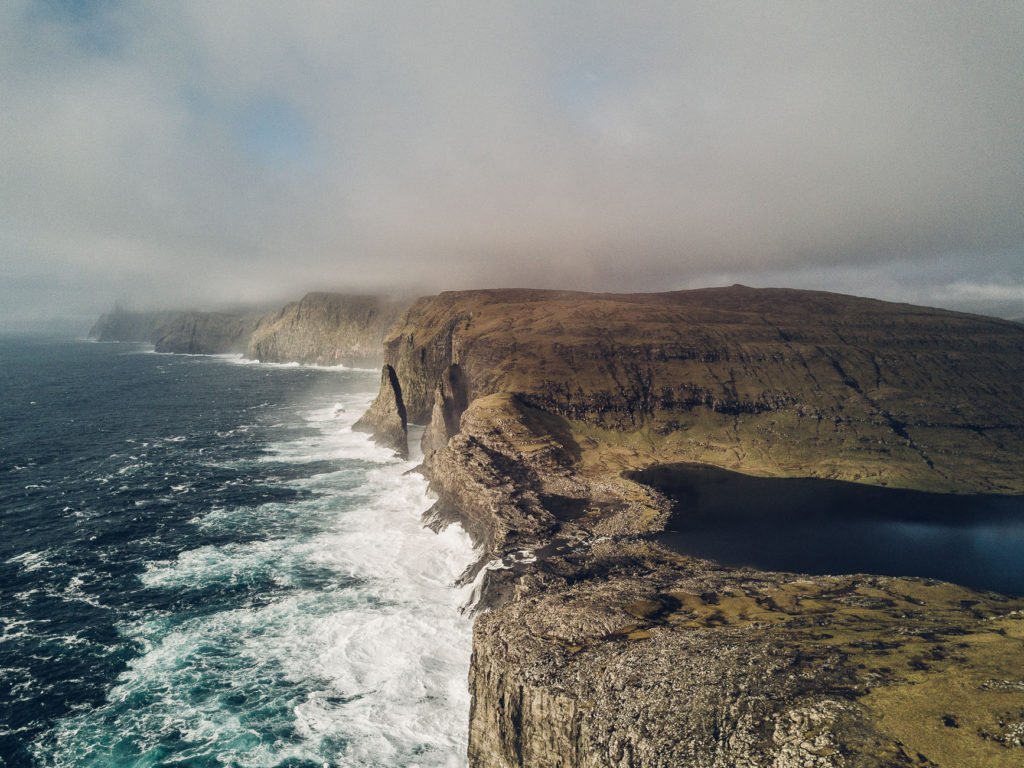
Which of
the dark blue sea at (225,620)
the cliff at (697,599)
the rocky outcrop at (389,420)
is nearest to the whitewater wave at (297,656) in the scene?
the dark blue sea at (225,620)

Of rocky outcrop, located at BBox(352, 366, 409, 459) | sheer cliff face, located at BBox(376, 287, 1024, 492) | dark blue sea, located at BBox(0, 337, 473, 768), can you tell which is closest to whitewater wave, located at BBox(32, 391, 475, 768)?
dark blue sea, located at BBox(0, 337, 473, 768)

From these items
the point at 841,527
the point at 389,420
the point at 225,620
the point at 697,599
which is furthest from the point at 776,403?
the point at 225,620

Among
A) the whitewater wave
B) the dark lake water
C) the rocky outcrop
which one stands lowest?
the whitewater wave

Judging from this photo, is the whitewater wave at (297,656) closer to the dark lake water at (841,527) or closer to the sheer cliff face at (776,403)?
the dark lake water at (841,527)

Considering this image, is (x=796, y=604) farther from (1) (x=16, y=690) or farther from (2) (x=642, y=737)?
(1) (x=16, y=690)

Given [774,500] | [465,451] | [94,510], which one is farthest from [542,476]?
[94,510]

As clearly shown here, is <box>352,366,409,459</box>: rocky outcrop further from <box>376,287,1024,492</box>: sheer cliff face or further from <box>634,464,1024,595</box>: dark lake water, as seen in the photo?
<box>634,464,1024,595</box>: dark lake water
